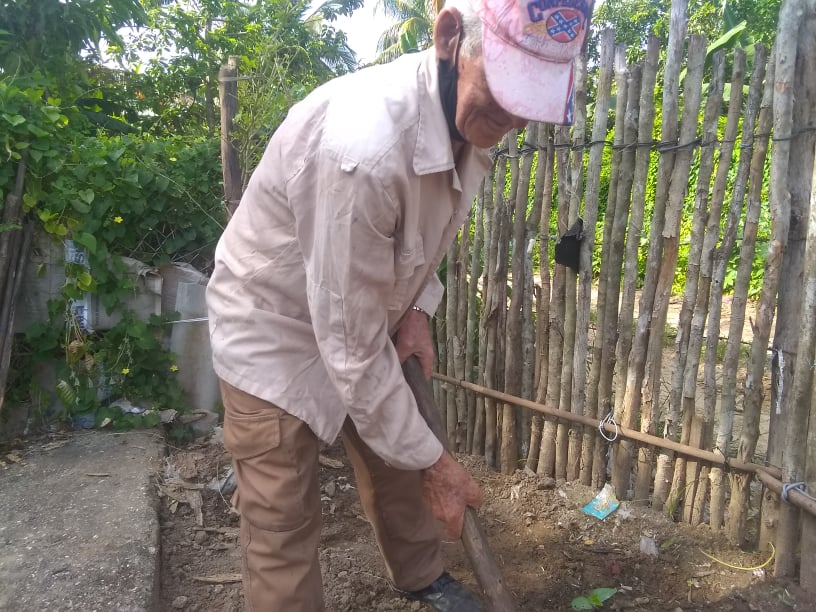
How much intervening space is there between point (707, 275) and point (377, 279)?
68.8 inches

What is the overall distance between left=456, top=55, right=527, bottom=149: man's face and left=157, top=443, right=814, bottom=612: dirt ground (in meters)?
1.79

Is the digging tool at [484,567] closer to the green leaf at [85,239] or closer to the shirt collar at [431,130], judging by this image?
the shirt collar at [431,130]

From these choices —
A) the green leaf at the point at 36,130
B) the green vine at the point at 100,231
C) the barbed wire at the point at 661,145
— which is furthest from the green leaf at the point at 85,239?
the barbed wire at the point at 661,145

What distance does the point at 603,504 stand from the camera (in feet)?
9.68

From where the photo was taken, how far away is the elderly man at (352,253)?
1.35 metres

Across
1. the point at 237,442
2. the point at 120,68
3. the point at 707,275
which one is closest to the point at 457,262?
the point at 707,275

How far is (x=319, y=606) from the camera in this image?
1.87 m

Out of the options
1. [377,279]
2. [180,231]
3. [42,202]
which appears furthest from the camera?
[180,231]

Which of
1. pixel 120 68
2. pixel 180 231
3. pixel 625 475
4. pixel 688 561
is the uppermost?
pixel 120 68

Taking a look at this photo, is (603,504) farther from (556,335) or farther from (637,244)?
(637,244)

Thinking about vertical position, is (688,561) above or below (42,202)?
below

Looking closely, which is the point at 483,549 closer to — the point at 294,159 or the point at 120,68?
the point at 294,159

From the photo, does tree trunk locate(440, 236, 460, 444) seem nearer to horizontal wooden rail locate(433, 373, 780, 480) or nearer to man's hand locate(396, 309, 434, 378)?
horizontal wooden rail locate(433, 373, 780, 480)

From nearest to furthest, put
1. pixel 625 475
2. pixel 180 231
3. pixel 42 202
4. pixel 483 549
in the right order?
pixel 483 549 → pixel 625 475 → pixel 42 202 → pixel 180 231
